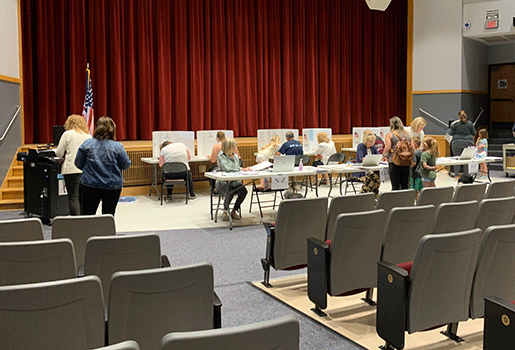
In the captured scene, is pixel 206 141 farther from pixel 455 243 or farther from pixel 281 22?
pixel 455 243

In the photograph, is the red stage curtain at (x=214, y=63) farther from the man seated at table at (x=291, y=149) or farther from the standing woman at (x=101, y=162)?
the standing woman at (x=101, y=162)

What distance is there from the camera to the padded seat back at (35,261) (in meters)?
3.04

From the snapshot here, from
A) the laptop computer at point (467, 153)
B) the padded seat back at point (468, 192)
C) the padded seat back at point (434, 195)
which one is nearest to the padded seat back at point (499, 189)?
the padded seat back at point (468, 192)

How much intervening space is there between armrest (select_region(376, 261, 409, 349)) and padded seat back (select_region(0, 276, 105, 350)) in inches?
65.2

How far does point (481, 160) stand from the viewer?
9969 mm

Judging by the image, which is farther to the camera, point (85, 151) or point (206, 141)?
point (206, 141)

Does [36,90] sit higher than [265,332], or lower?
higher

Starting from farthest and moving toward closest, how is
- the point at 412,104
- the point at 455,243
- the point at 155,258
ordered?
1. the point at 412,104
2. the point at 155,258
3. the point at 455,243

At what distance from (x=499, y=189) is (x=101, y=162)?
3.97 meters

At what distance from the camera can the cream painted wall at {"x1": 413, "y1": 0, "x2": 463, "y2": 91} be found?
14.7m

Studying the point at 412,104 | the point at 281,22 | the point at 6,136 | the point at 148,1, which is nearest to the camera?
the point at 6,136

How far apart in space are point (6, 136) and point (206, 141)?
3629 millimetres

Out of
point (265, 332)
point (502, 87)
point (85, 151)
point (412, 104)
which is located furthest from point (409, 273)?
point (502, 87)

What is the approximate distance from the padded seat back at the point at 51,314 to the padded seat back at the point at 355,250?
1839mm
